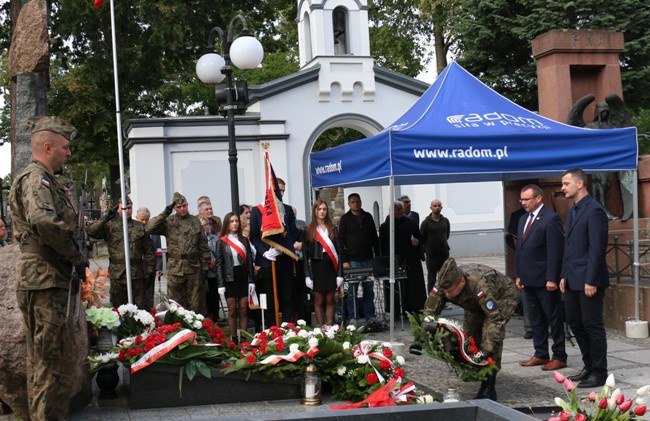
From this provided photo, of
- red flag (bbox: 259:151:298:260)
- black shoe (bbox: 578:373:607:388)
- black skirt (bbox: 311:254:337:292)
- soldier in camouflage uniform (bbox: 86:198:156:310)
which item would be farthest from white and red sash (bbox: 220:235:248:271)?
black shoe (bbox: 578:373:607:388)

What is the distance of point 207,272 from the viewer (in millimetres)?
11180

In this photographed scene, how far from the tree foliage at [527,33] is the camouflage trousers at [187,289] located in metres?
15.7

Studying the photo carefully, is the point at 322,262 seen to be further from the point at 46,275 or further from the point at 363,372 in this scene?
the point at 46,275

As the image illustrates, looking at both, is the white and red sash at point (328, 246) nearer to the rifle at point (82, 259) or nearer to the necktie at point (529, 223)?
the necktie at point (529, 223)

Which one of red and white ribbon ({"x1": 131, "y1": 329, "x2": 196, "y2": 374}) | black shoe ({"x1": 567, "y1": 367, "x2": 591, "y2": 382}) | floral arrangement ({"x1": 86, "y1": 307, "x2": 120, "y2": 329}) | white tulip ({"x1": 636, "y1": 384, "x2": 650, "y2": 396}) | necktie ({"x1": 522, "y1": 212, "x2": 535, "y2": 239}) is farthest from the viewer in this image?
necktie ({"x1": 522, "y1": 212, "x2": 535, "y2": 239})

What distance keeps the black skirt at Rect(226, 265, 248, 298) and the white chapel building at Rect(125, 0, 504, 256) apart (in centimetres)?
1238

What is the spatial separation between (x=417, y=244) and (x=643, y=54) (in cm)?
1399

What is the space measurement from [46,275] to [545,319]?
514 cm

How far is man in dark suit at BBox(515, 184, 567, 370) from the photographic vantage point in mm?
8234

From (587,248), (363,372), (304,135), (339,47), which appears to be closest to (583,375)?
(587,248)

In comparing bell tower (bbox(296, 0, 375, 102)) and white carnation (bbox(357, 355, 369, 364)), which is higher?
bell tower (bbox(296, 0, 375, 102))

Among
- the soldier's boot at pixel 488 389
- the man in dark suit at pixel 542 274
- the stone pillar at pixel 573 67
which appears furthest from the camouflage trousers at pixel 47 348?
the stone pillar at pixel 573 67

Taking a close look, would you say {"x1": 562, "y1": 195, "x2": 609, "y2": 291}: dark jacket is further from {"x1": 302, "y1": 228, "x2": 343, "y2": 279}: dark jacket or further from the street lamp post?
the street lamp post

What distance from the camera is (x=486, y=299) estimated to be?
22.5 feet
